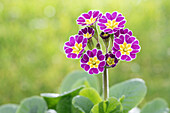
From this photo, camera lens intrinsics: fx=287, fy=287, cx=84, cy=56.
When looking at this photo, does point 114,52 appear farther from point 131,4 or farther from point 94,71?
point 131,4

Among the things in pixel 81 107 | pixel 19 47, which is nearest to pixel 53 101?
pixel 81 107

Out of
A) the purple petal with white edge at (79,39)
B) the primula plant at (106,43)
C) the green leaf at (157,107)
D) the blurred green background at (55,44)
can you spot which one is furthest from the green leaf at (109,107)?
the blurred green background at (55,44)

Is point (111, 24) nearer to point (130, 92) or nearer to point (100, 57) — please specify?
point (100, 57)

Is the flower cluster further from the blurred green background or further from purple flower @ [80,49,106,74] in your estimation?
the blurred green background

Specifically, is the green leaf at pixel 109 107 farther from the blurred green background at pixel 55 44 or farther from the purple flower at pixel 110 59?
the blurred green background at pixel 55 44

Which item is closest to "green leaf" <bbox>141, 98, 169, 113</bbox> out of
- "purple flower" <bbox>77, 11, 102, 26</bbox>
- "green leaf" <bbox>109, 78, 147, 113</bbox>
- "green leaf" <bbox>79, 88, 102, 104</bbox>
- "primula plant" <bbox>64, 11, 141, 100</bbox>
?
"green leaf" <bbox>109, 78, 147, 113</bbox>
